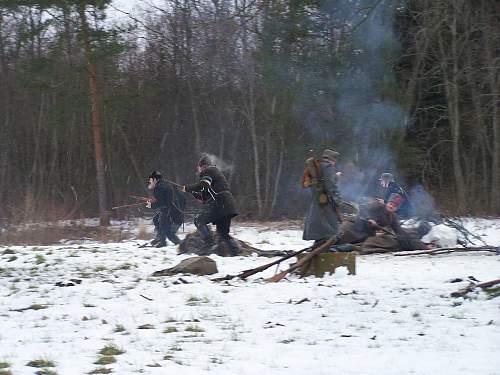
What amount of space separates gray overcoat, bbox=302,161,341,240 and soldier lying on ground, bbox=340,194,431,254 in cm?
210

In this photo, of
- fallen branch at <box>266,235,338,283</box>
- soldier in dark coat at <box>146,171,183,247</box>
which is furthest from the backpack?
soldier in dark coat at <box>146,171,183,247</box>

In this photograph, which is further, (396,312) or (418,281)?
(418,281)

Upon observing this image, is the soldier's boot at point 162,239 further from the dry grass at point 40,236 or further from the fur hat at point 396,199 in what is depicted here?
the fur hat at point 396,199

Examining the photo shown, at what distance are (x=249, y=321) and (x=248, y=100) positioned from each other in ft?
69.3

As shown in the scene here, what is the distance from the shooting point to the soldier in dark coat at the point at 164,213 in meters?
15.7

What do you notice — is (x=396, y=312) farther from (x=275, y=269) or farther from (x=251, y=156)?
(x=251, y=156)

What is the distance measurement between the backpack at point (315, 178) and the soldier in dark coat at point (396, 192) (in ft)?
9.54

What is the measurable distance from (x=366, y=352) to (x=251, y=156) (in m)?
23.2

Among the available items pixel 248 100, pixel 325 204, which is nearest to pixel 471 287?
pixel 325 204

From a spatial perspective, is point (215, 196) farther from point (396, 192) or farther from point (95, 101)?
point (95, 101)

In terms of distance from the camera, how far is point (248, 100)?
93.9ft

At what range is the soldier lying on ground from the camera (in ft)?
44.8

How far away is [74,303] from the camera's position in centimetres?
923

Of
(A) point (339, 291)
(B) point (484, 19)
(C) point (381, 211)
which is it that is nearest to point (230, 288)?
(A) point (339, 291)
